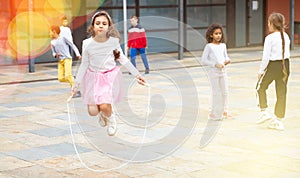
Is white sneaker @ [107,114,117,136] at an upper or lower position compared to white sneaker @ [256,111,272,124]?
upper

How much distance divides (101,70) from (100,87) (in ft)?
0.75

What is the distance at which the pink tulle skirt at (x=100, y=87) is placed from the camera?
7.86 m

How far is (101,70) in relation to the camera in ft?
26.1

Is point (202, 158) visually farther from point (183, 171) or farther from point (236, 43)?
point (236, 43)

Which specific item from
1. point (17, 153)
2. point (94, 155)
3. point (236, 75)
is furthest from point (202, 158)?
point (236, 75)

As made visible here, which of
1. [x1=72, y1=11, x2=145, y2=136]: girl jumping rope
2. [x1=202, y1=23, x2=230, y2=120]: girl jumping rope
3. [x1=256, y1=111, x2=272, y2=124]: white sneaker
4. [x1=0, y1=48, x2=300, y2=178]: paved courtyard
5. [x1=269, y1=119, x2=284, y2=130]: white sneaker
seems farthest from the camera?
[x1=202, y1=23, x2=230, y2=120]: girl jumping rope

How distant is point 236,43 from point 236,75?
1043cm

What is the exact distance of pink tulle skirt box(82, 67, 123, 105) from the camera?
25.8 ft

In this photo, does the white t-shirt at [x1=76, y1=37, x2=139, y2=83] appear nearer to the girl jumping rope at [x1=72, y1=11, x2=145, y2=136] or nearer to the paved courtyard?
the girl jumping rope at [x1=72, y1=11, x2=145, y2=136]

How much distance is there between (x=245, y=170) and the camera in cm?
698

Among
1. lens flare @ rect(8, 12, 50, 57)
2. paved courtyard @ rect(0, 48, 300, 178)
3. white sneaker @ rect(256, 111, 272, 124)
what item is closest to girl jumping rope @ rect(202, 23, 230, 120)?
paved courtyard @ rect(0, 48, 300, 178)

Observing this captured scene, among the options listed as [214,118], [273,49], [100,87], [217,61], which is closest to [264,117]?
[214,118]

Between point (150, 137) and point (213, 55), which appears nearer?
point (150, 137)

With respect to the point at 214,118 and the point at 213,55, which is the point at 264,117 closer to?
the point at 214,118
